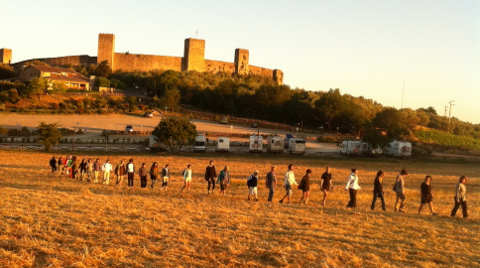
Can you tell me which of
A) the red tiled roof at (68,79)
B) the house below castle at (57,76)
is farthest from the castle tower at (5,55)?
the red tiled roof at (68,79)

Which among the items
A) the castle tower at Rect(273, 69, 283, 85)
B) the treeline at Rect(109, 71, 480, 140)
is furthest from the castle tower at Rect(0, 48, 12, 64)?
the castle tower at Rect(273, 69, 283, 85)

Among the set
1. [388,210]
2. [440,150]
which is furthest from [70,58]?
[388,210]

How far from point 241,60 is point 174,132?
69241 mm

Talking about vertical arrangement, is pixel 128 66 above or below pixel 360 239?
above

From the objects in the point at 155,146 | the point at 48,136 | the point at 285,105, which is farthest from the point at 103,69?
the point at 48,136

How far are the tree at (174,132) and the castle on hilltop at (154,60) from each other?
58.1m

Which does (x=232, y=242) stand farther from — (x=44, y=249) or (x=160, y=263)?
(x=44, y=249)

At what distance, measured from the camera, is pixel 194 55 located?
98.8 metres

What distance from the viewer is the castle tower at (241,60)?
10476 cm

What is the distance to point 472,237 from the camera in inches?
389

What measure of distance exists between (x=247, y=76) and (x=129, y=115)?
44.5m

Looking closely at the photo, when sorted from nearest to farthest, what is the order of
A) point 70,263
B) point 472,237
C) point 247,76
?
point 70,263
point 472,237
point 247,76

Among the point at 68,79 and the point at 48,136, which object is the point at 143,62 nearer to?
the point at 68,79

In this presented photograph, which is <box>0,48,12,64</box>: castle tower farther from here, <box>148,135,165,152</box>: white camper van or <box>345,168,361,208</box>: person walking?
<box>345,168,361,208</box>: person walking
